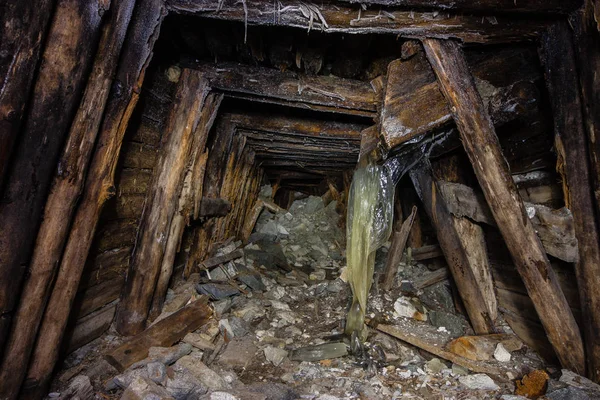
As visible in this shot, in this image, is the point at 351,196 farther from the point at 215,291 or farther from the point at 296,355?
the point at 215,291

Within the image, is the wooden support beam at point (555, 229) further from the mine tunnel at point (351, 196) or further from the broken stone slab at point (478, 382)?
the broken stone slab at point (478, 382)

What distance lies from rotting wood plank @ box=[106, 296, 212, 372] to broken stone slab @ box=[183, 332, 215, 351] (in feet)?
0.19

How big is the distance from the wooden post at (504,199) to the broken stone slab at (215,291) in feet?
9.65

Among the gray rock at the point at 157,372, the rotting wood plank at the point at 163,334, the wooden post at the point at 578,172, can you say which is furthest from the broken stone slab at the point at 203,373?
the wooden post at the point at 578,172

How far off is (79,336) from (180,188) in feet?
4.71

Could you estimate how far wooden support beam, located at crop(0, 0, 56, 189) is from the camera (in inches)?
53.2

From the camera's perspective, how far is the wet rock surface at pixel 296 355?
217 centimetres

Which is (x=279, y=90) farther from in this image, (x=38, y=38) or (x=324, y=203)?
(x=324, y=203)

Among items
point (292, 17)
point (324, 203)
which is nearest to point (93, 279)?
point (292, 17)

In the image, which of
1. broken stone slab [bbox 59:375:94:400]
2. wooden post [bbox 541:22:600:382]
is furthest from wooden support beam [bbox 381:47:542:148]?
broken stone slab [bbox 59:375:94:400]

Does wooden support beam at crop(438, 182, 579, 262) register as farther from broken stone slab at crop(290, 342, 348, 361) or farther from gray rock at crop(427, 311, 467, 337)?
broken stone slab at crop(290, 342, 348, 361)

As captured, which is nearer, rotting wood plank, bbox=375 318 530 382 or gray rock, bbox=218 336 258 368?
rotting wood plank, bbox=375 318 530 382

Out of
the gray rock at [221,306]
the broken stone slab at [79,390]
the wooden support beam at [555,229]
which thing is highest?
the wooden support beam at [555,229]

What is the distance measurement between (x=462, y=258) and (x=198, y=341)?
2564 mm
